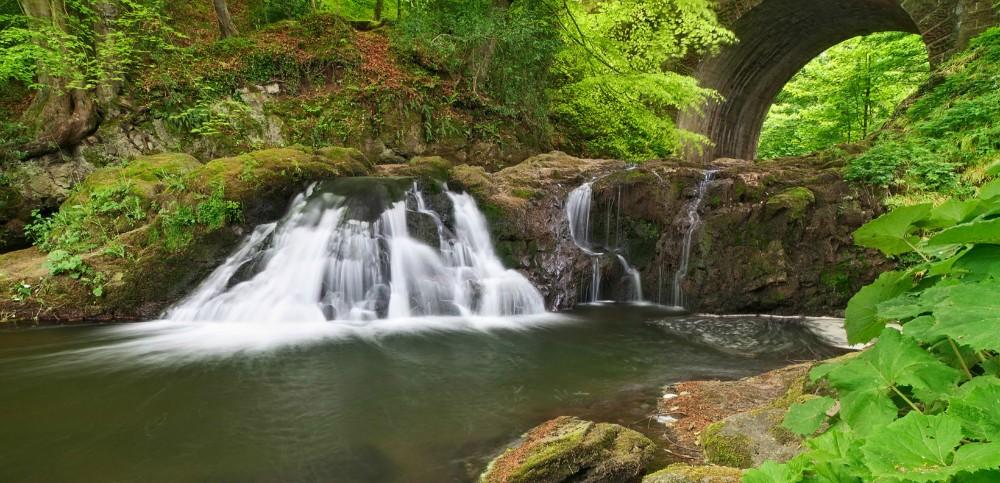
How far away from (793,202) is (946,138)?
2.18 metres

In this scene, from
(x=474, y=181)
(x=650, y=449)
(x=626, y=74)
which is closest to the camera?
(x=650, y=449)

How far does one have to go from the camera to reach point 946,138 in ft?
24.3

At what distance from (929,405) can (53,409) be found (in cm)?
566

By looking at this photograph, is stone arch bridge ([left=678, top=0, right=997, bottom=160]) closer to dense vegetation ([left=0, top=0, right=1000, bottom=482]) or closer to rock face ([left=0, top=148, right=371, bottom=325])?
dense vegetation ([left=0, top=0, right=1000, bottom=482])

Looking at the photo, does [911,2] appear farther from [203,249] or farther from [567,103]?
[203,249]

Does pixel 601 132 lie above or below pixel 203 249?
above

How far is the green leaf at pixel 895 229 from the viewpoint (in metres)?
1.64

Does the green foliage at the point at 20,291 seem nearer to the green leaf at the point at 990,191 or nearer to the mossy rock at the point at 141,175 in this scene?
the mossy rock at the point at 141,175

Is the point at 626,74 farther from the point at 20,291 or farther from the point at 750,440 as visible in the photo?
the point at 20,291

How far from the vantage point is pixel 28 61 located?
32.0ft

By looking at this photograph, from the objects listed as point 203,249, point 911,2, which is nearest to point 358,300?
point 203,249

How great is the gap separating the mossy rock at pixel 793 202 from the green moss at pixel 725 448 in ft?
20.0

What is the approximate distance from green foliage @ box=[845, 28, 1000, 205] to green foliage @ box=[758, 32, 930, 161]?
6096mm

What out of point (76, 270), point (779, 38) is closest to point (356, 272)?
point (76, 270)
